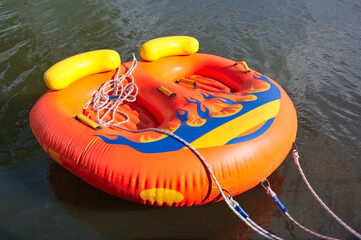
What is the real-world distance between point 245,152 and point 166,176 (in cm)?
73

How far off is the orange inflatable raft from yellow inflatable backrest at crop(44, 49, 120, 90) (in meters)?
0.01

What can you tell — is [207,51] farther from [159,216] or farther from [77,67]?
[159,216]

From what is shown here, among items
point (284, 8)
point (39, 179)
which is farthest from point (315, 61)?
point (39, 179)

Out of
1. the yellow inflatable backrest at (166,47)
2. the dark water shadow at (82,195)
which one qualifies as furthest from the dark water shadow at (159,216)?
the yellow inflatable backrest at (166,47)

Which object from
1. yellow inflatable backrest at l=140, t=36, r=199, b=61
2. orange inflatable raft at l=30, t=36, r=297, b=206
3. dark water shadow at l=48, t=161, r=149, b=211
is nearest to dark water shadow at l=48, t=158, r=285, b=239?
dark water shadow at l=48, t=161, r=149, b=211

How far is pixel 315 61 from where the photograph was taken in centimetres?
588

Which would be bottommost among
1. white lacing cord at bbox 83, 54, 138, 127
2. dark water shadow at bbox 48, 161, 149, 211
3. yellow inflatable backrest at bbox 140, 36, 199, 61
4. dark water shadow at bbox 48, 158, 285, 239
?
dark water shadow at bbox 48, 158, 285, 239

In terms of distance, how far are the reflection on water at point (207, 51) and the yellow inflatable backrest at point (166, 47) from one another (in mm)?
1799

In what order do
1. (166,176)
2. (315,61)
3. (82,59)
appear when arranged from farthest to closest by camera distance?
1. (315,61)
2. (82,59)
3. (166,176)

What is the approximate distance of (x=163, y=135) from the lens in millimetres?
2926

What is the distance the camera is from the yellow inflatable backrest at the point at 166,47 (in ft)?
13.7

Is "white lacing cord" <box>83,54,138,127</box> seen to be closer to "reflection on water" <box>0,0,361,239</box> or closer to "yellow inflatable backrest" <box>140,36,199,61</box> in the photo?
"yellow inflatable backrest" <box>140,36,199,61</box>

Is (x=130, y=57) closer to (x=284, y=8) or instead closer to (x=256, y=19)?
(x=256, y=19)

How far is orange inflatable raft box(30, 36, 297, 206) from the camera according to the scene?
2701 millimetres
